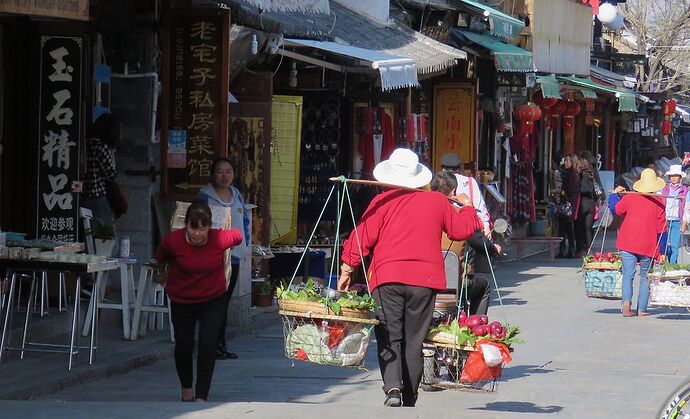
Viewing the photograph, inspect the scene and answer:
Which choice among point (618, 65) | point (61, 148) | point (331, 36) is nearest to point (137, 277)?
point (61, 148)

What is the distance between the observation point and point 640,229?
52.6ft

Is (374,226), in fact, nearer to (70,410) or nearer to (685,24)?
(70,410)

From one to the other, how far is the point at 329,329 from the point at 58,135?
17.2 ft

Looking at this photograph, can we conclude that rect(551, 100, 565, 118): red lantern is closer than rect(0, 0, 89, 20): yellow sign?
No

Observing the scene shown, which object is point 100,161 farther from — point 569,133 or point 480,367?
point 569,133

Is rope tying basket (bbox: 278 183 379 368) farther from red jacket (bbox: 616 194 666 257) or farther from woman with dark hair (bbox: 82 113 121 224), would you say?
red jacket (bbox: 616 194 666 257)

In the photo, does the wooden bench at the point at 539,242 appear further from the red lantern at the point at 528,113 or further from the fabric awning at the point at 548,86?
the fabric awning at the point at 548,86

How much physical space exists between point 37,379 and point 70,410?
70.4 inches

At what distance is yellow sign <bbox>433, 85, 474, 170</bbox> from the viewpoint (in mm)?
23359

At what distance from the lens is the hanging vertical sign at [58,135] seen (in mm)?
13016

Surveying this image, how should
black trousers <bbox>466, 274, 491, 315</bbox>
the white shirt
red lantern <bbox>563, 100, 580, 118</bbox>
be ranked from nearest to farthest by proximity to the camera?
black trousers <bbox>466, 274, 491, 315</bbox> → the white shirt → red lantern <bbox>563, 100, 580, 118</bbox>

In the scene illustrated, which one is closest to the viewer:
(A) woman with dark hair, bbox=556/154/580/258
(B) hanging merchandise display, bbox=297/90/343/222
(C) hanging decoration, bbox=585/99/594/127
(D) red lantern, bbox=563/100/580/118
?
(B) hanging merchandise display, bbox=297/90/343/222

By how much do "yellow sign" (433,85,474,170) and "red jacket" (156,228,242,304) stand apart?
45.4 ft

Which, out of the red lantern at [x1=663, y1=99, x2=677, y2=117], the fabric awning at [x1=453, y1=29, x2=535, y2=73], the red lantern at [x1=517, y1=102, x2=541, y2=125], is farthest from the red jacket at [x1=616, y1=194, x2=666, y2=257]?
the red lantern at [x1=663, y1=99, x2=677, y2=117]
